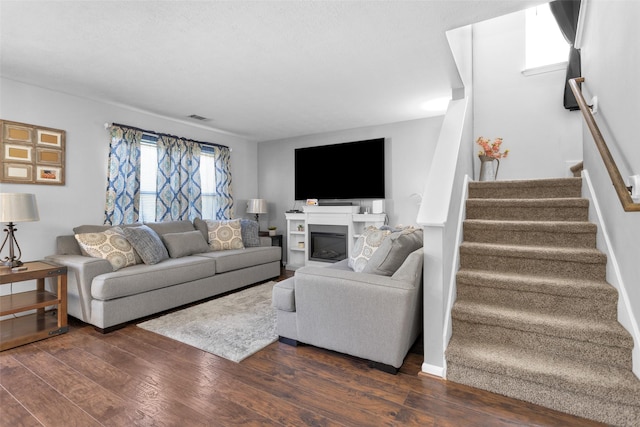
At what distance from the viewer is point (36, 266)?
2840 millimetres

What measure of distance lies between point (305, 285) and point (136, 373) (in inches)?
49.4

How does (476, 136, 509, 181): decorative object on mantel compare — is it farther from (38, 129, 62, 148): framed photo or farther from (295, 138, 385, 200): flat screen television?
(38, 129, 62, 148): framed photo

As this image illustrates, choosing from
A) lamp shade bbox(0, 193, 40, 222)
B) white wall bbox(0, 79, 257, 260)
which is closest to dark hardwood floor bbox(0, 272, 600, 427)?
lamp shade bbox(0, 193, 40, 222)

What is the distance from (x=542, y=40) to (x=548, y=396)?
4.21 metres

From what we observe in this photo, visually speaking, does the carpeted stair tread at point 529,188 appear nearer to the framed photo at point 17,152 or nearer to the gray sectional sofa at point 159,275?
the gray sectional sofa at point 159,275

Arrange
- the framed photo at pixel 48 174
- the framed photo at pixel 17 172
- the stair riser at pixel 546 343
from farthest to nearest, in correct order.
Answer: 1. the framed photo at pixel 48 174
2. the framed photo at pixel 17 172
3. the stair riser at pixel 546 343

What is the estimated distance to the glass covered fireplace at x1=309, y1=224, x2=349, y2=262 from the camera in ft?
17.2

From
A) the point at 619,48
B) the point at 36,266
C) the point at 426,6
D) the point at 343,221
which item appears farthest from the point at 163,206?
the point at 619,48

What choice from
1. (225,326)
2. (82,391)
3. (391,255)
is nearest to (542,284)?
(391,255)

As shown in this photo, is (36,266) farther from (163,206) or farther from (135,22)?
(135,22)

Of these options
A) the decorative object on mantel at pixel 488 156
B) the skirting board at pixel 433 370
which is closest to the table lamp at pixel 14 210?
the skirting board at pixel 433 370

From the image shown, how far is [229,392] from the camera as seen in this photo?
1905mm

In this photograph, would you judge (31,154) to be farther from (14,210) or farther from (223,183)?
(223,183)

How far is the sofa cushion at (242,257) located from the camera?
3.94 metres
